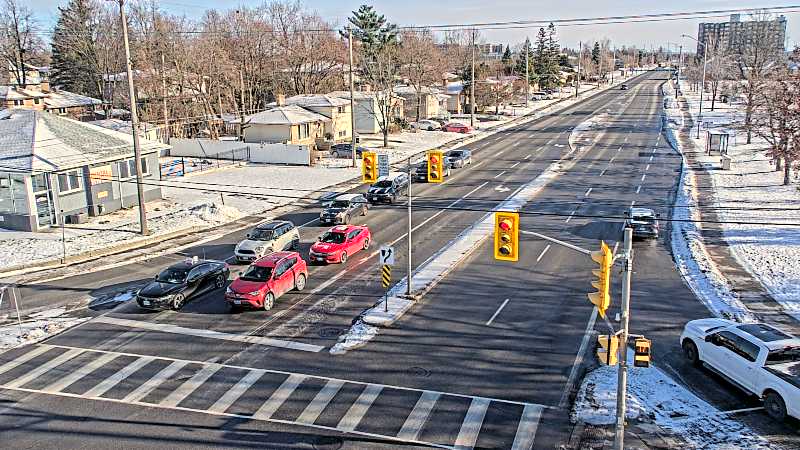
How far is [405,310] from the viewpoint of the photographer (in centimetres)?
2398

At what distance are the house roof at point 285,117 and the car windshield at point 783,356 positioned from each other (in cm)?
5094

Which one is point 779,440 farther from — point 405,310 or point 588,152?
point 588,152

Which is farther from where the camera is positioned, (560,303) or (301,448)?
(560,303)

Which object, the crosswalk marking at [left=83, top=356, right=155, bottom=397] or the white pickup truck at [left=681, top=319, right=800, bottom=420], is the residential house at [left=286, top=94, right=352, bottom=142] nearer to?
the crosswalk marking at [left=83, top=356, right=155, bottom=397]

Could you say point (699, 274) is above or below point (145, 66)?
below

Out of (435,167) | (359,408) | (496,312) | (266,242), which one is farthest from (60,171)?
(359,408)

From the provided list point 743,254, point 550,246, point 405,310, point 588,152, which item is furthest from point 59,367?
point 588,152

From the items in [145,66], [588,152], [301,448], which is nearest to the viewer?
[301,448]

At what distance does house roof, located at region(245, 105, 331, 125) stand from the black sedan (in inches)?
1448

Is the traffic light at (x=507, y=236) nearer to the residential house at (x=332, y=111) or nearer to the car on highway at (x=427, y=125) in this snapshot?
the residential house at (x=332, y=111)

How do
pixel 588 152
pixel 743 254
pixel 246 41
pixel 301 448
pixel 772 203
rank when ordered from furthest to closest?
1. pixel 246 41
2. pixel 588 152
3. pixel 772 203
4. pixel 743 254
5. pixel 301 448

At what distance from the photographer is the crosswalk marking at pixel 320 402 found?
16438mm

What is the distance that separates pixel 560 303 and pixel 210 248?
17.9 metres

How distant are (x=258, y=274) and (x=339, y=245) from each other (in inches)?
239
